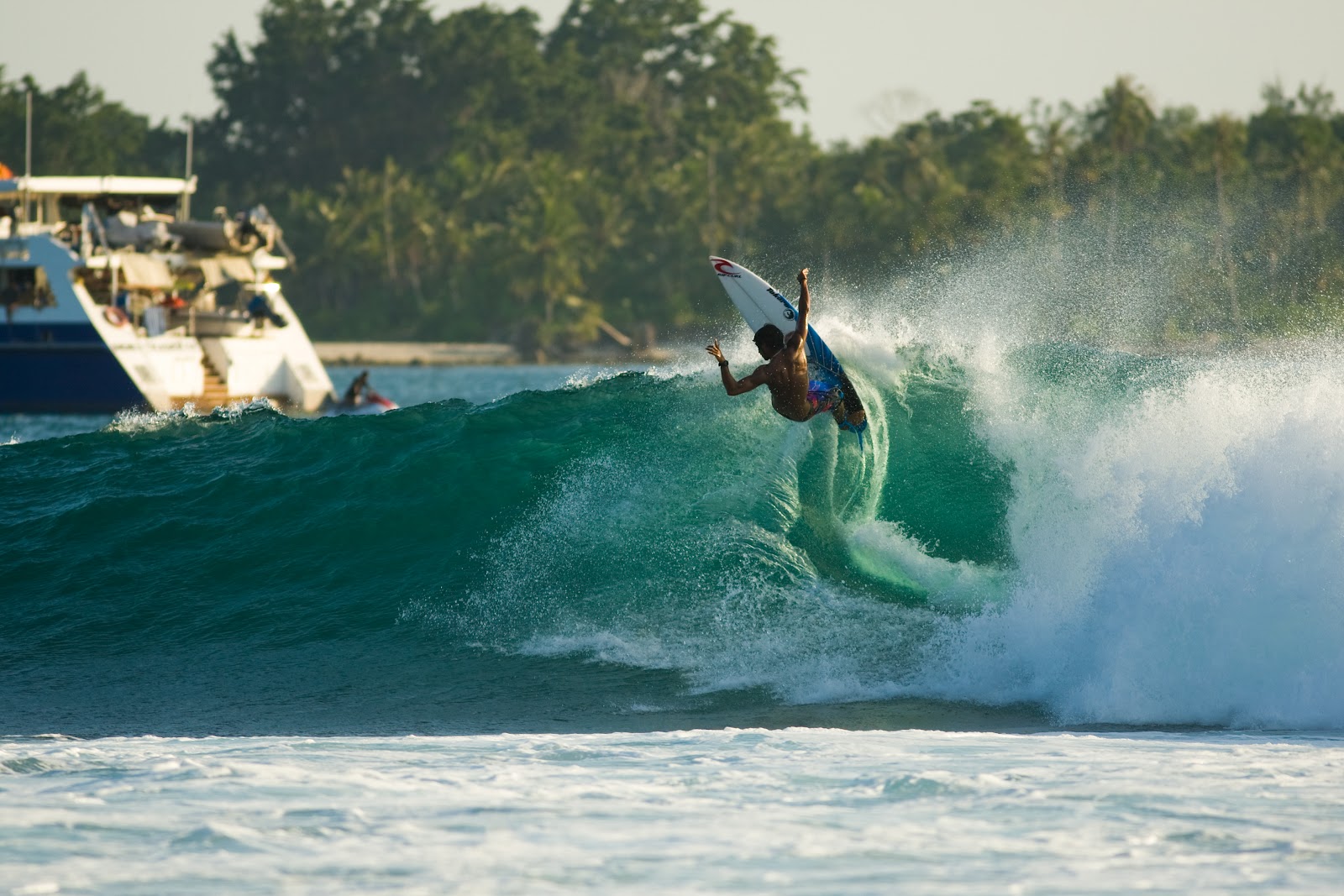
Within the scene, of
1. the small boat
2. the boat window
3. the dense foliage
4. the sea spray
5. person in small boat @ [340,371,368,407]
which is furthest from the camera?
the dense foliage

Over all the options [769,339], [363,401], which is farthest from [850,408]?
[363,401]

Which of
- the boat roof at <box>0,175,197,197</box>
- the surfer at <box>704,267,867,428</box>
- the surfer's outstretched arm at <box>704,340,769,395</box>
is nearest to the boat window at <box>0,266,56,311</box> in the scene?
the boat roof at <box>0,175,197,197</box>

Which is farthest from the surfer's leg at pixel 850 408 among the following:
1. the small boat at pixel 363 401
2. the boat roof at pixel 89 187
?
the boat roof at pixel 89 187

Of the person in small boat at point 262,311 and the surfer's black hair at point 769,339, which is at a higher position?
the person in small boat at point 262,311

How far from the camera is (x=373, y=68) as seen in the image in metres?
104

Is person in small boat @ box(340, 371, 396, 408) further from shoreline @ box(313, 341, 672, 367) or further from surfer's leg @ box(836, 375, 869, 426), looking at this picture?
shoreline @ box(313, 341, 672, 367)

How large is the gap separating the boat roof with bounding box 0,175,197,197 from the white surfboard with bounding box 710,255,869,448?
1068 inches

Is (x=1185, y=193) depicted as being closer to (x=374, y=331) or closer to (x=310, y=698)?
(x=374, y=331)

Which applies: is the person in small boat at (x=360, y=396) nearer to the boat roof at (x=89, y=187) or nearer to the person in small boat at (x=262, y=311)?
the person in small boat at (x=262, y=311)

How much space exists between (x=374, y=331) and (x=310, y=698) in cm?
7927

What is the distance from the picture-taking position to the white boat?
33.0 meters

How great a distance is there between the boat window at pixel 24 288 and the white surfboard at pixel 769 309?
2481cm

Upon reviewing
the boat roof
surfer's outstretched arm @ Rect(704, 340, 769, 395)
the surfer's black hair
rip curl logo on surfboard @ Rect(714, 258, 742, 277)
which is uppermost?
the boat roof

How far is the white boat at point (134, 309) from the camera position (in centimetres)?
3300
